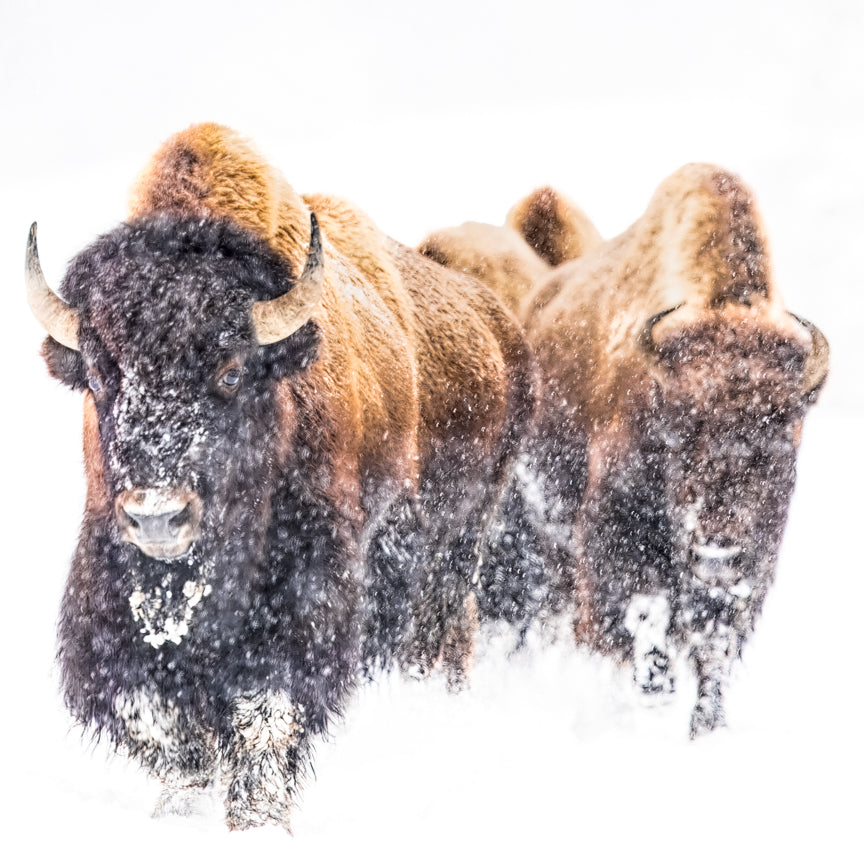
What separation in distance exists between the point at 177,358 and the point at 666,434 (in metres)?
2.67

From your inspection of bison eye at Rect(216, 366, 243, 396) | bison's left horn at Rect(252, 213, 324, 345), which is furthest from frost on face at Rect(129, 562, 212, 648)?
bison's left horn at Rect(252, 213, 324, 345)

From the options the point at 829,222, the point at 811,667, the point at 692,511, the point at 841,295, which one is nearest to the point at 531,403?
the point at 692,511

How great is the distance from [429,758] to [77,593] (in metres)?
1.68

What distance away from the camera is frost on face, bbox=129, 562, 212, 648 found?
13.2 feet

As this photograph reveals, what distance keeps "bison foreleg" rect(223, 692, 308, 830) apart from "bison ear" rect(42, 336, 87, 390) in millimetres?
1251

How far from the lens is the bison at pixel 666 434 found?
519 centimetres

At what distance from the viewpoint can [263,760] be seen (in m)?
4.08

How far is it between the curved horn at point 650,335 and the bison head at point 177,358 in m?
2.13

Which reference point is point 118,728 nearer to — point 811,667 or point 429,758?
point 429,758

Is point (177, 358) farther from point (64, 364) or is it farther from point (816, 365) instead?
point (816, 365)

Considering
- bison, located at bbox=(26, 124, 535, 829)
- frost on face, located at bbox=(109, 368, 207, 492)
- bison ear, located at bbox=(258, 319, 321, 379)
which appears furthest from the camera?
bison ear, located at bbox=(258, 319, 321, 379)

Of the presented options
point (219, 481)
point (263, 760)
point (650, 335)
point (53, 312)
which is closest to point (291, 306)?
point (219, 481)

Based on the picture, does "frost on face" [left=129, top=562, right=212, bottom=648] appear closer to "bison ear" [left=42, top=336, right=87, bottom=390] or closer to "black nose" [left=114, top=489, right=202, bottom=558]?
"black nose" [left=114, top=489, right=202, bottom=558]

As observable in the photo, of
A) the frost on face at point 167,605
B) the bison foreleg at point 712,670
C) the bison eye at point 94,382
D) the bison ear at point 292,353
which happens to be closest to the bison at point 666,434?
the bison foreleg at point 712,670
